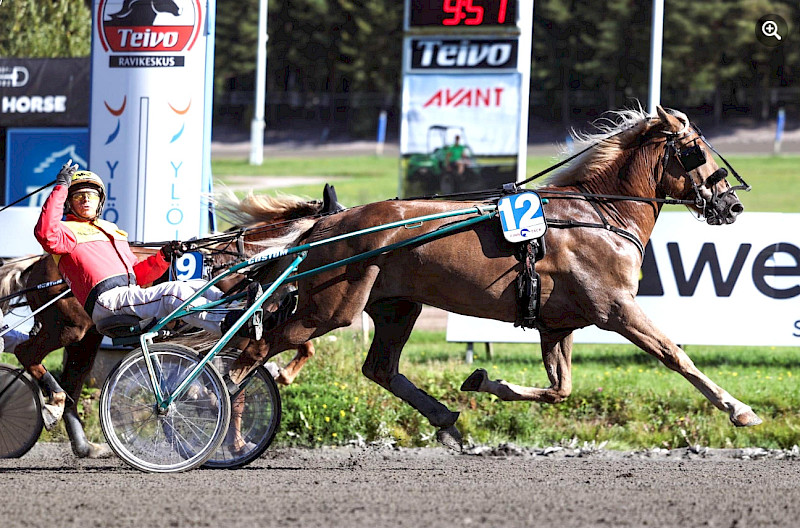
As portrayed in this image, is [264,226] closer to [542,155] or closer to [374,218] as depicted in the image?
[374,218]

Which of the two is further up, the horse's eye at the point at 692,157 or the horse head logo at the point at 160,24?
the horse head logo at the point at 160,24

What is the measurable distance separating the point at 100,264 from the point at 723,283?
15.2 feet

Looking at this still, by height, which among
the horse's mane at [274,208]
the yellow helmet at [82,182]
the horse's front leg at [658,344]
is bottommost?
the horse's front leg at [658,344]

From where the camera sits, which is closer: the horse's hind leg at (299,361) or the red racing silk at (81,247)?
the red racing silk at (81,247)

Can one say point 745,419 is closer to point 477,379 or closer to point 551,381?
point 551,381

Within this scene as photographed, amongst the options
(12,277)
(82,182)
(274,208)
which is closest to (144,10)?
(274,208)

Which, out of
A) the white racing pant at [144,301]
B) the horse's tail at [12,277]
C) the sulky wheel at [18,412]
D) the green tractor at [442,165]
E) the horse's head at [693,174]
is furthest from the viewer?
the green tractor at [442,165]

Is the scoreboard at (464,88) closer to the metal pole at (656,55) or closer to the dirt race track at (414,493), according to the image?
the metal pole at (656,55)

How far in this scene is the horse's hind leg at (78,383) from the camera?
6922 millimetres

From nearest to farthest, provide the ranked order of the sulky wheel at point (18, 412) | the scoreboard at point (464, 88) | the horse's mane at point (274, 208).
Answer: the sulky wheel at point (18, 412), the horse's mane at point (274, 208), the scoreboard at point (464, 88)

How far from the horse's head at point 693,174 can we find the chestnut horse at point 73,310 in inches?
82.4

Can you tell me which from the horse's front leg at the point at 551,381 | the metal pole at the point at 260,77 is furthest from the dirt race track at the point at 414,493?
the metal pole at the point at 260,77

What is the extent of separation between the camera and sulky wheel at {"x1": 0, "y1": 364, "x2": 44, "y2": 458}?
6.74 meters

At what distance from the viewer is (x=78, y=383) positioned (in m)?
7.07
